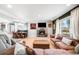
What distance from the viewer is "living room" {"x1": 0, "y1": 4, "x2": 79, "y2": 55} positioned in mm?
2762

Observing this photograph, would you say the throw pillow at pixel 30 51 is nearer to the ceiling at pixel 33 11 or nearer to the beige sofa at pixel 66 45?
the beige sofa at pixel 66 45

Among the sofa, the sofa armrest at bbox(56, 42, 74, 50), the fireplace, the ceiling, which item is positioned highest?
the ceiling

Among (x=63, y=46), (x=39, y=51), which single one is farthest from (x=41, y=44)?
(x=63, y=46)

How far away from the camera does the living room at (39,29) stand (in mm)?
2762

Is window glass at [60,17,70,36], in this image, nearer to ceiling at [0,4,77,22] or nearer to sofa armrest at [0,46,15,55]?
ceiling at [0,4,77,22]

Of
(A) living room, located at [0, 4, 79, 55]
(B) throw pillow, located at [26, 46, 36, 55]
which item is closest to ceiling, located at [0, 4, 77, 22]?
(A) living room, located at [0, 4, 79, 55]

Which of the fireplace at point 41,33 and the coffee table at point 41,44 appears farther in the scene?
the fireplace at point 41,33

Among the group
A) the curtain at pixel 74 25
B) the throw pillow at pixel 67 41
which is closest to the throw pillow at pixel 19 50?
the throw pillow at pixel 67 41

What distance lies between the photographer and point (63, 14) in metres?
2.92

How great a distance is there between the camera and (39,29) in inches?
120
